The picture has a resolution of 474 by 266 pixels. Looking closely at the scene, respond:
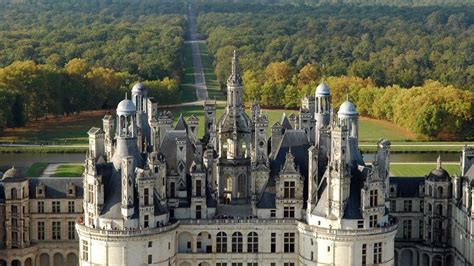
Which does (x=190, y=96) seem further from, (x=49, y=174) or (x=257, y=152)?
(x=257, y=152)

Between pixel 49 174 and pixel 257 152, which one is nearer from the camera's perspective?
pixel 257 152

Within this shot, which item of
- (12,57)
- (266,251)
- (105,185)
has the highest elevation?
(12,57)

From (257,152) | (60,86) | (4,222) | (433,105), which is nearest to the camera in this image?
(257,152)

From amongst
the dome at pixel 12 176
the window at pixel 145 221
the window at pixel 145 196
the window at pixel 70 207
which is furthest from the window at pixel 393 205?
the dome at pixel 12 176

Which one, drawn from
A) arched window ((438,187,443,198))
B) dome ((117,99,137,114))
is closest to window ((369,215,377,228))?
arched window ((438,187,443,198))

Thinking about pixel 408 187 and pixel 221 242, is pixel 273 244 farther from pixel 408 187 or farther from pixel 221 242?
pixel 408 187

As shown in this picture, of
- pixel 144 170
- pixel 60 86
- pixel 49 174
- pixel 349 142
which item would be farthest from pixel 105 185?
pixel 60 86

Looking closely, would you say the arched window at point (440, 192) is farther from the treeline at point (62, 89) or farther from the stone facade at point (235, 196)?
the treeline at point (62, 89)
